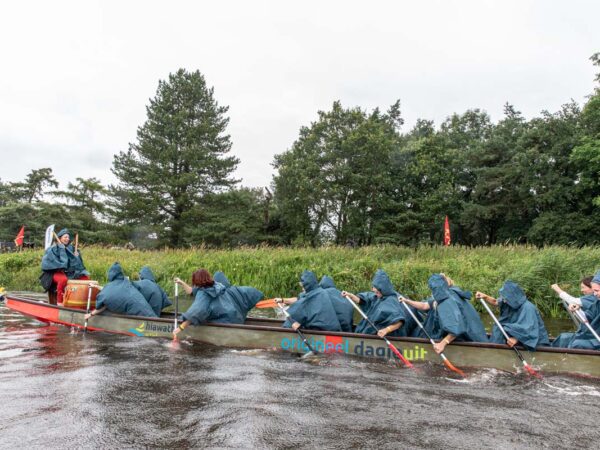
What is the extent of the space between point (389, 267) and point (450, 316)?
9.09 meters

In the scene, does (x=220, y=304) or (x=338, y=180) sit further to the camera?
(x=338, y=180)

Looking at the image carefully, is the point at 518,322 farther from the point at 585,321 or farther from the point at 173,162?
the point at 173,162

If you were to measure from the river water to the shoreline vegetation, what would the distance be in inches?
313

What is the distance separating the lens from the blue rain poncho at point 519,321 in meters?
7.09

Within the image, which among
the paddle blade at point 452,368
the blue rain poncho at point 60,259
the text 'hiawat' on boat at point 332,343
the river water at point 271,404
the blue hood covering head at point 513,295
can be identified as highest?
the blue rain poncho at point 60,259

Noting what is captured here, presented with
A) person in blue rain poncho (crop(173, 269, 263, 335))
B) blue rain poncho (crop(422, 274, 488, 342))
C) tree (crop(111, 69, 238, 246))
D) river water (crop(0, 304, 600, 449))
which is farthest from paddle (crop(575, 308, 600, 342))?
tree (crop(111, 69, 238, 246))

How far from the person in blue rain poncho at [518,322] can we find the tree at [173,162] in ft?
110

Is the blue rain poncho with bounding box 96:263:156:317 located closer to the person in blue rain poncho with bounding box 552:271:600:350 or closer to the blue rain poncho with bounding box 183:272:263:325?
the blue rain poncho with bounding box 183:272:263:325

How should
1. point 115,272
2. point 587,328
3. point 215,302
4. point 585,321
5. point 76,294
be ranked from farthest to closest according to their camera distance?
point 76,294 < point 115,272 < point 215,302 < point 587,328 < point 585,321

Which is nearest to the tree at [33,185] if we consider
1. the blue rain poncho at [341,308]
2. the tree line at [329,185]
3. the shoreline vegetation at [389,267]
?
the tree line at [329,185]

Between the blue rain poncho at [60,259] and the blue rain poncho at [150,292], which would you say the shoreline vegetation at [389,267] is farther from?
the blue rain poncho at [150,292]

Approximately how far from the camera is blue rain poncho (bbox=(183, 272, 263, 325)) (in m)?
8.77

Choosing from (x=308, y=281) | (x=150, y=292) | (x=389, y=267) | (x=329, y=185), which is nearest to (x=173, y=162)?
(x=329, y=185)

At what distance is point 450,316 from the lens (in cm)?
729
